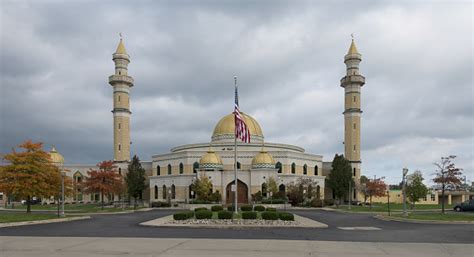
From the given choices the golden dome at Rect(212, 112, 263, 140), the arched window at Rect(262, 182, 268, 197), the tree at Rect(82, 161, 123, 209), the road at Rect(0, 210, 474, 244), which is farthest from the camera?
the golden dome at Rect(212, 112, 263, 140)

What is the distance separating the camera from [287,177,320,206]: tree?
60.2 m

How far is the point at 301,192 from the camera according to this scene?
60.8m

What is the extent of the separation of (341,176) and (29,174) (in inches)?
1831

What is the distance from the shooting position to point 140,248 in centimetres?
1450

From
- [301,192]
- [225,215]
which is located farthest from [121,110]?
[225,215]

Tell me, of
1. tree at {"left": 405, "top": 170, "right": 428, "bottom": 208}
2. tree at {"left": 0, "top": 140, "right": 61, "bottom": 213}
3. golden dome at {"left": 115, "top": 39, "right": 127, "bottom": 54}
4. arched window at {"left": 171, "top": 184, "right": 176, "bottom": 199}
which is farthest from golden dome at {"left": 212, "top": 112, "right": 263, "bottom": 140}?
tree at {"left": 0, "top": 140, "right": 61, "bottom": 213}

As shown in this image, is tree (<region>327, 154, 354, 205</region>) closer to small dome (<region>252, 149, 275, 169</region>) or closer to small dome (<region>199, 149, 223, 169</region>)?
small dome (<region>252, 149, 275, 169</region>)

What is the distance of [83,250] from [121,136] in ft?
200

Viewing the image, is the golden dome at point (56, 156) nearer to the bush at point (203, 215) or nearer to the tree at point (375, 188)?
the tree at point (375, 188)

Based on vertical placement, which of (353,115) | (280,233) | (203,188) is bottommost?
(203,188)

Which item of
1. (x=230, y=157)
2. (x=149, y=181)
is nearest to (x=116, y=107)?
(x=149, y=181)

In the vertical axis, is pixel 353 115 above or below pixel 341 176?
above

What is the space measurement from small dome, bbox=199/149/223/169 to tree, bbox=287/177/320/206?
1176 cm

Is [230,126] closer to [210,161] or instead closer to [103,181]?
[210,161]
